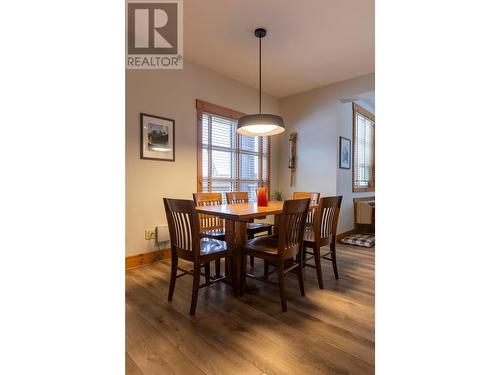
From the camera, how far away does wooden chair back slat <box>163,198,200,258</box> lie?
5.82ft

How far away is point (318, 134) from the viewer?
14.0 ft

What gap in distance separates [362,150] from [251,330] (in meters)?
4.46

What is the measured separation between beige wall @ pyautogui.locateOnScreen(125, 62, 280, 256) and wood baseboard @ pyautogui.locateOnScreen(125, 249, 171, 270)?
2.8 inches

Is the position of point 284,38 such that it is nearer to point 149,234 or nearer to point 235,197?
point 235,197

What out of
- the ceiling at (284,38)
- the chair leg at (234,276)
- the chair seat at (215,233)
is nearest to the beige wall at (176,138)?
the ceiling at (284,38)

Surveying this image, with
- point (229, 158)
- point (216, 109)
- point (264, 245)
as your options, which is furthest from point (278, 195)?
point (264, 245)

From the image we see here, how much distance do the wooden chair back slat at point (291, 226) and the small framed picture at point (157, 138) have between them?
1977 millimetres

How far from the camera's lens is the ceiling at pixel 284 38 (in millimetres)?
2359

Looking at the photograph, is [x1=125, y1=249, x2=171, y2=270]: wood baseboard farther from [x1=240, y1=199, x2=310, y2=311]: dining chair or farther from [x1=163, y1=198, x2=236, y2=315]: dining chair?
[x1=240, y1=199, x2=310, y2=311]: dining chair
